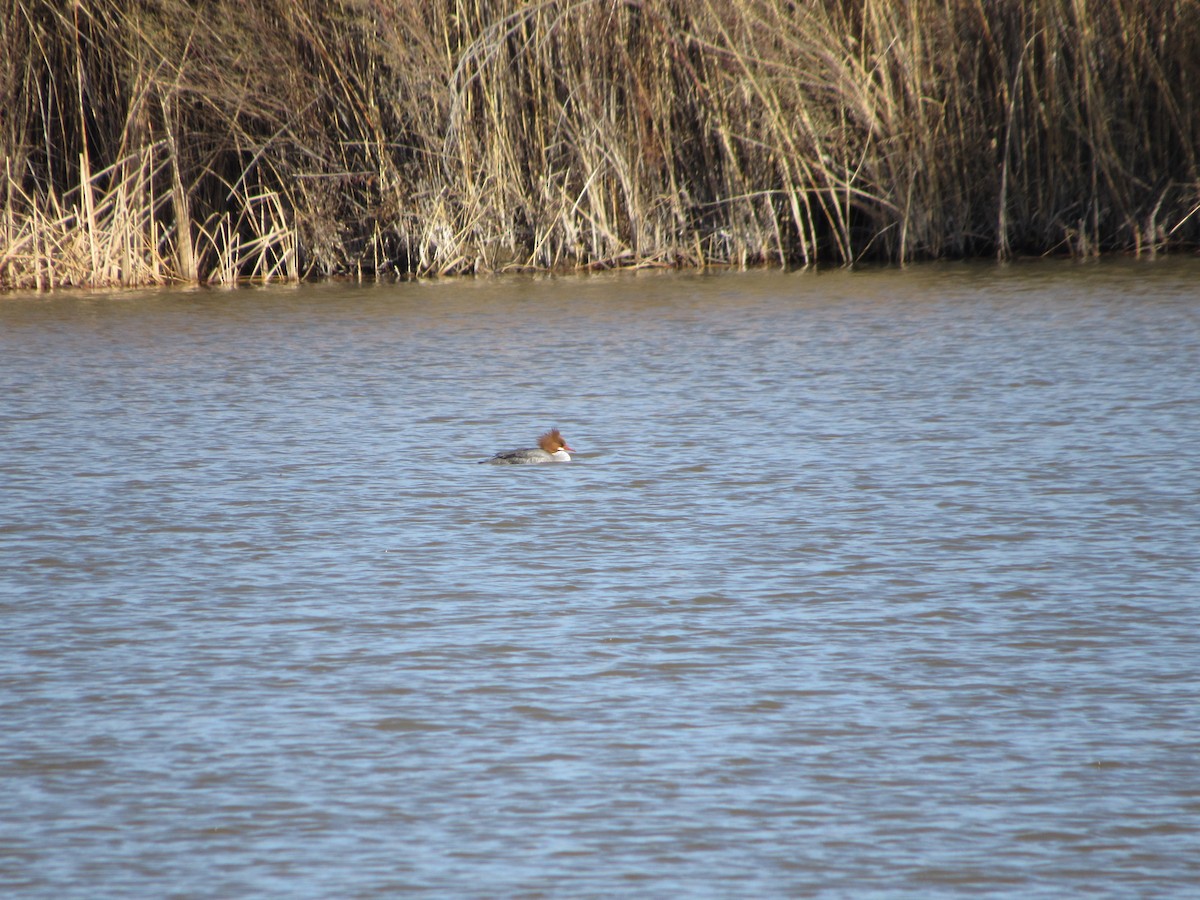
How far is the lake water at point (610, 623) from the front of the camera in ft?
13.0

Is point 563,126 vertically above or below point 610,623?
above

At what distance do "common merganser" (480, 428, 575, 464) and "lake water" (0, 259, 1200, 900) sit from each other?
0.14 metres

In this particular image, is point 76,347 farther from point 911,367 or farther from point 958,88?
point 958,88

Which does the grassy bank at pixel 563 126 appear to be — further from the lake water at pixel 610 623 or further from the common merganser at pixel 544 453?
the common merganser at pixel 544 453

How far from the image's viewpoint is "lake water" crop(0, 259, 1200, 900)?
3969mm

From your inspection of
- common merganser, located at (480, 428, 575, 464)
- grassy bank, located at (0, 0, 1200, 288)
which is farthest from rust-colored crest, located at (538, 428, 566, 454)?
grassy bank, located at (0, 0, 1200, 288)

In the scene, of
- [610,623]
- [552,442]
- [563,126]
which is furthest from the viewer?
[563,126]

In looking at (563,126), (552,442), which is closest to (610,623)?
(552,442)

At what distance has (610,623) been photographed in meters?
5.66

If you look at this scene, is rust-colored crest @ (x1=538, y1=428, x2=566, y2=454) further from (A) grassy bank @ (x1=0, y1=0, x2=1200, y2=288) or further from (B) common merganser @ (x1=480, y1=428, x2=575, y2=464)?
(A) grassy bank @ (x1=0, y1=0, x2=1200, y2=288)

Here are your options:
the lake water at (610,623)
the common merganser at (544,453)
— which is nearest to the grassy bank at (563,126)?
the lake water at (610,623)

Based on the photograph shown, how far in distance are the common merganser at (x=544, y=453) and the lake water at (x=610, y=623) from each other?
142 millimetres

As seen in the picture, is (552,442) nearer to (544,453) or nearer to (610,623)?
(544,453)

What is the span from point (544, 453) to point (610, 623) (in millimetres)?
2553
